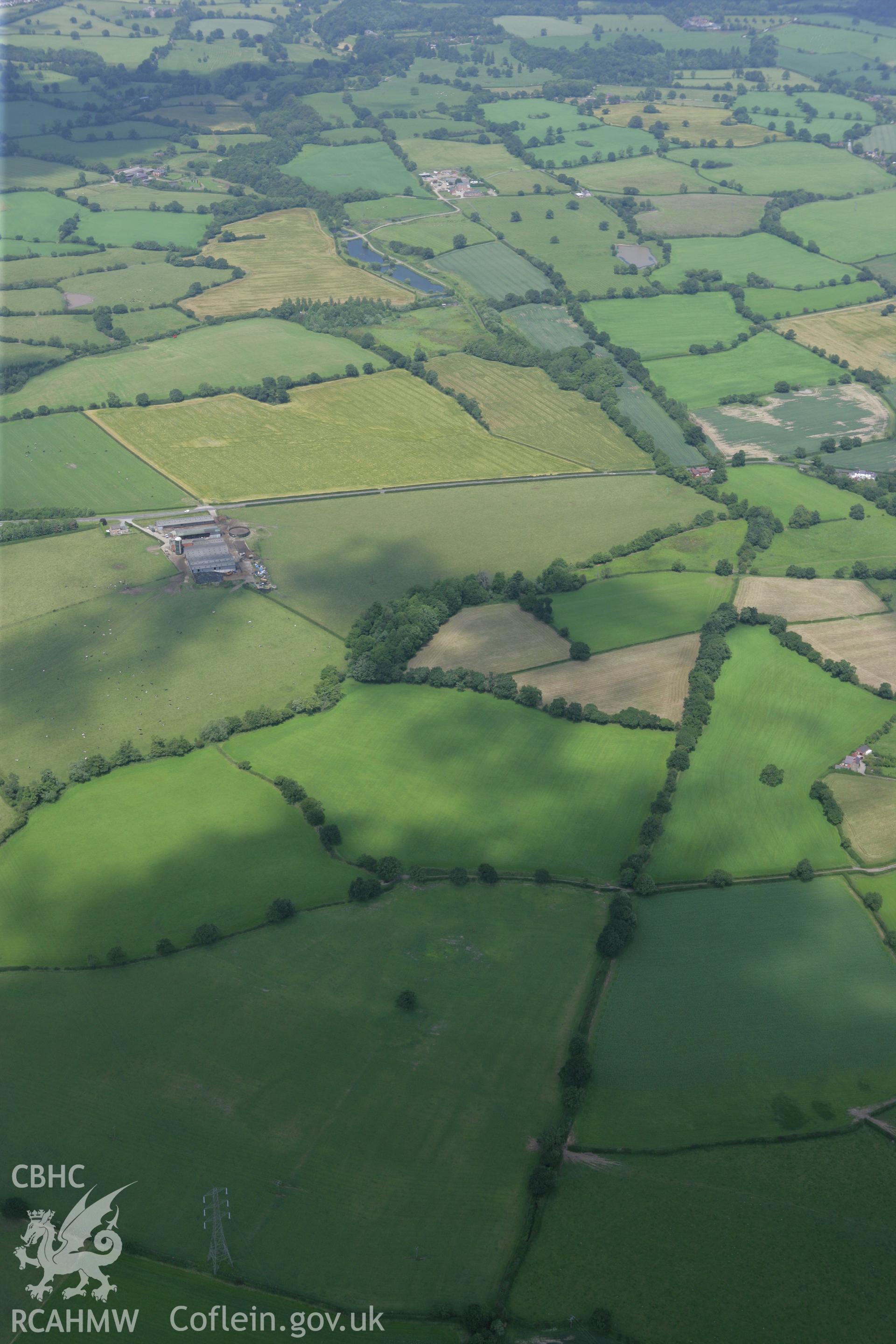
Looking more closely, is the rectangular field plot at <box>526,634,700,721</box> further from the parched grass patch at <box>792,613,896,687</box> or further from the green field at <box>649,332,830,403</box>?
the green field at <box>649,332,830,403</box>

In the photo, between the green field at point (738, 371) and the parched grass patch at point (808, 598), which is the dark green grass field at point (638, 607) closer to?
the parched grass patch at point (808, 598)

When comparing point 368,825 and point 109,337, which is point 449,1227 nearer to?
point 368,825

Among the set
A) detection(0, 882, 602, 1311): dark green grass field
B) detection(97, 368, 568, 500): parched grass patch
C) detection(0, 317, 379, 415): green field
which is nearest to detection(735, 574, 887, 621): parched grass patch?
detection(97, 368, 568, 500): parched grass patch

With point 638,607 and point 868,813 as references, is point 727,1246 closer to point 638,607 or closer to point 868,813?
point 868,813

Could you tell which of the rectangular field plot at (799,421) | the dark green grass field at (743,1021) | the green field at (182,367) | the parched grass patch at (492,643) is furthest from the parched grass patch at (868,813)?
the green field at (182,367)

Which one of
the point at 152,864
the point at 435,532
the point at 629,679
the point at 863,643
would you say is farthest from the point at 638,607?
the point at 152,864

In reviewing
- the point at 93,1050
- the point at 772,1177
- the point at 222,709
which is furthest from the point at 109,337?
the point at 772,1177
